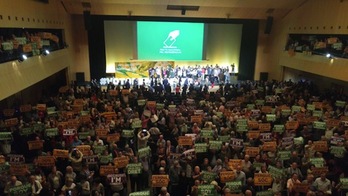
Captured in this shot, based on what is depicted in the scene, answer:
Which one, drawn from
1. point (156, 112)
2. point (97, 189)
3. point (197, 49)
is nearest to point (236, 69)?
point (197, 49)

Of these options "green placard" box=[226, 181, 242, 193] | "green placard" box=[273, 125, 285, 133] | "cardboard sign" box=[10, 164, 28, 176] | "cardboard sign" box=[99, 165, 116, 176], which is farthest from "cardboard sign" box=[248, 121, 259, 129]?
"cardboard sign" box=[10, 164, 28, 176]

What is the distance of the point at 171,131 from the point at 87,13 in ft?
43.8

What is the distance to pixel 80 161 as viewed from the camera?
8.38 m

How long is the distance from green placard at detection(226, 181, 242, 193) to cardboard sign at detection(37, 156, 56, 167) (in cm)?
460

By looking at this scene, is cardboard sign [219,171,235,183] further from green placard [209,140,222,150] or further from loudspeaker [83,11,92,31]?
loudspeaker [83,11,92,31]

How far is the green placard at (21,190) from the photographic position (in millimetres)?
7030

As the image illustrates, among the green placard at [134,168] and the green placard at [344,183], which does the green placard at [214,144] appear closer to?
the green placard at [134,168]

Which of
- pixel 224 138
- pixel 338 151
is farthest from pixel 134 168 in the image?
pixel 338 151

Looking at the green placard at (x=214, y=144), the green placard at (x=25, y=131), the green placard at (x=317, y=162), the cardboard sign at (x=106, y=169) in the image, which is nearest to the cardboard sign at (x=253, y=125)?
the green placard at (x=214, y=144)

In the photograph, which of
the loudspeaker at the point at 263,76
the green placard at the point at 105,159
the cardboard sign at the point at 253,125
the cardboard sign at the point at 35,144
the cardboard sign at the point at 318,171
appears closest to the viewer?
the cardboard sign at the point at 318,171

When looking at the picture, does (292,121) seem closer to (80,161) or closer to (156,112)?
(156,112)

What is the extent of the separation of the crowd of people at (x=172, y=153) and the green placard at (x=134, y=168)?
26mm

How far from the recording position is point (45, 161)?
8.30 metres

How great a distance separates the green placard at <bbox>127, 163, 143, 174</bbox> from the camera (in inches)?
318
